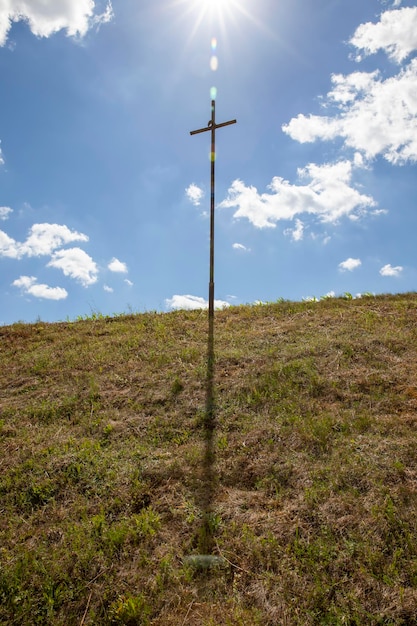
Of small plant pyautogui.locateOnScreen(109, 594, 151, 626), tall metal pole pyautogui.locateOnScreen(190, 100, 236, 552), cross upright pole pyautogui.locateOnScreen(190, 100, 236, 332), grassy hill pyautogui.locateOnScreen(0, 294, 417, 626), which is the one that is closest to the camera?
small plant pyautogui.locateOnScreen(109, 594, 151, 626)

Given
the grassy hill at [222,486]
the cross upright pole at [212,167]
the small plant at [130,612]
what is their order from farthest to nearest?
the cross upright pole at [212,167] < the grassy hill at [222,486] < the small plant at [130,612]

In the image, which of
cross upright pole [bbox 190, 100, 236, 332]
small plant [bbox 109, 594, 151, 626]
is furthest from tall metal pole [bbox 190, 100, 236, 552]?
small plant [bbox 109, 594, 151, 626]

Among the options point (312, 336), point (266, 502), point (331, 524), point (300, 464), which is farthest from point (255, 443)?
point (312, 336)

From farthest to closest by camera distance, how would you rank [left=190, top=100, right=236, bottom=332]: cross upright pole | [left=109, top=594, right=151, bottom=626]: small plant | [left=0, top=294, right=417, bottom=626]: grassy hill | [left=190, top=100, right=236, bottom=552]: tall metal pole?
[left=190, top=100, right=236, bottom=332]: cross upright pole → [left=190, top=100, right=236, bottom=552]: tall metal pole → [left=0, top=294, right=417, bottom=626]: grassy hill → [left=109, top=594, right=151, bottom=626]: small plant

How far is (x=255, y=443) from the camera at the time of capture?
6.81 metres

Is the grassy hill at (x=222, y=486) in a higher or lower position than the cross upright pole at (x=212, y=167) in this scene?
lower

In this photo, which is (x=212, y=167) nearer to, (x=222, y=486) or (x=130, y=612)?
(x=222, y=486)

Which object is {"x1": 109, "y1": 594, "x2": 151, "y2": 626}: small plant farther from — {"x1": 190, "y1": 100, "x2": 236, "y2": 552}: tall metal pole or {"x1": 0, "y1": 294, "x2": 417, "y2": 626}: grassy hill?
{"x1": 190, "y1": 100, "x2": 236, "y2": 552}: tall metal pole

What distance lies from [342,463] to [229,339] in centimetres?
602

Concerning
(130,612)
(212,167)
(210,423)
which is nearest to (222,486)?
(210,423)

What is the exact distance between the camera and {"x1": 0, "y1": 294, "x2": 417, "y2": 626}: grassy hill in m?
4.40

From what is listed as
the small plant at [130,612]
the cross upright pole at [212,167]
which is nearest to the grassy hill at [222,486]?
the small plant at [130,612]

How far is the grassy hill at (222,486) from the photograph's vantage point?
14.4ft

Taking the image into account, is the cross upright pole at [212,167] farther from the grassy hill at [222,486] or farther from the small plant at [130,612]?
the small plant at [130,612]
